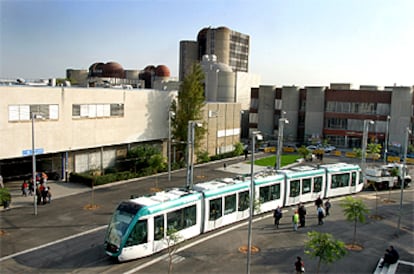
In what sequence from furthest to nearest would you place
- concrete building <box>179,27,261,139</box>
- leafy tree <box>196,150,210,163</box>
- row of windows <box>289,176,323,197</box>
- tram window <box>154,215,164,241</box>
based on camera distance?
concrete building <box>179,27,261,139</box> < leafy tree <box>196,150,210,163</box> < row of windows <box>289,176,323,197</box> < tram window <box>154,215,164,241</box>

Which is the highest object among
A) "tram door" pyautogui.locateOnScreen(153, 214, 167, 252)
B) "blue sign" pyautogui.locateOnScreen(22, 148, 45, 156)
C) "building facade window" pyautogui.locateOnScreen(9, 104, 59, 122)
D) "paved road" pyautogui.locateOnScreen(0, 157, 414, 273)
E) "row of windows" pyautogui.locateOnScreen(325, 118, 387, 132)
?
"building facade window" pyautogui.locateOnScreen(9, 104, 59, 122)

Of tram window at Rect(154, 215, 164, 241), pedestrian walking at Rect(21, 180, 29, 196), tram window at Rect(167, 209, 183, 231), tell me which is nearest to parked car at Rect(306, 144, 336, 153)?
pedestrian walking at Rect(21, 180, 29, 196)

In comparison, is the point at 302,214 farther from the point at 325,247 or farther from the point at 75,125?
the point at 75,125

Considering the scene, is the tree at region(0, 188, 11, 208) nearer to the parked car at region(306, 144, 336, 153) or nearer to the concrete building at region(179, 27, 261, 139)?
the parked car at region(306, 144, 336, 153)

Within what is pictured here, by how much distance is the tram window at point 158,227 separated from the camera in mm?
20047

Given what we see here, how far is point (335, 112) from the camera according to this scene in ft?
237

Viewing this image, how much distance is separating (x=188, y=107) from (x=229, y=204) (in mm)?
22195

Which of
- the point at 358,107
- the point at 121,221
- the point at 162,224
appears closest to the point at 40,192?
the point at 121,221

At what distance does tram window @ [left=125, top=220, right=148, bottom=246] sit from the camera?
19266 mm

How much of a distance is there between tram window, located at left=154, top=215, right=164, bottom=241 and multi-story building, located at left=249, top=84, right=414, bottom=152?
46502mm

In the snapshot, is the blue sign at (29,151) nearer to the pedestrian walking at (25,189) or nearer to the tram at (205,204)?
the pedestrian walking at (25,189)

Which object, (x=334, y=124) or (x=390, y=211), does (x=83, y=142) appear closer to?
(x=390, y=211)

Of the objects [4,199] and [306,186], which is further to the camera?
[306,186]

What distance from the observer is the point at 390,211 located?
31.0m
